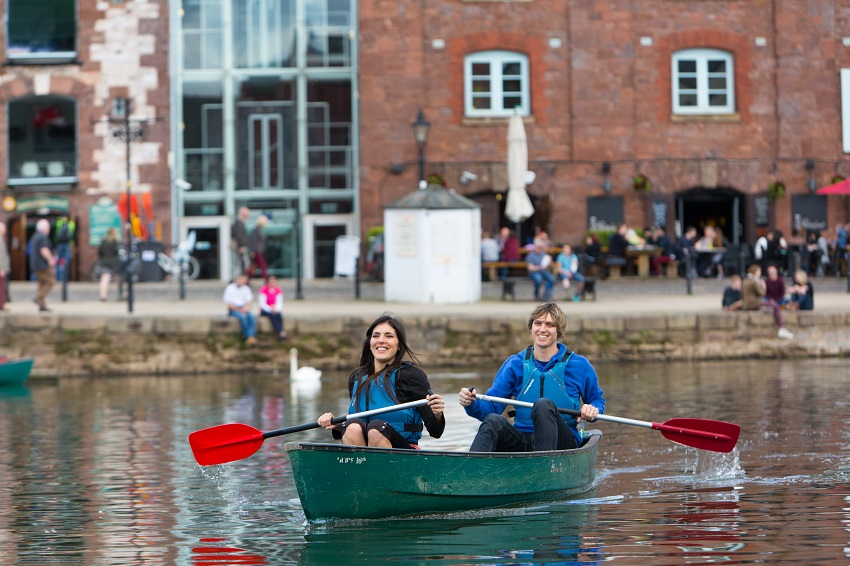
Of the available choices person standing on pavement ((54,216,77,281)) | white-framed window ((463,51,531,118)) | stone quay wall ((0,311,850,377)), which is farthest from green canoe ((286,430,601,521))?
white-framed window ((463,51,531,118))

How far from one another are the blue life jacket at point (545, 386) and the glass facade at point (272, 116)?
28659 mm

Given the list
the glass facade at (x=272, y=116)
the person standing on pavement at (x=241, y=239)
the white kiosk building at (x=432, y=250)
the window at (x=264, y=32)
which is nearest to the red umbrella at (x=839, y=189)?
the white kiosk building at (x=432, y=250)

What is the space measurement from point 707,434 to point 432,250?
650 inches

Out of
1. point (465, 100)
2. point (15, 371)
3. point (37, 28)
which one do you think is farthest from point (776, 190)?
point (15, 371)

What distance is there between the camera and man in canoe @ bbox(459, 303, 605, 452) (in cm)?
1241

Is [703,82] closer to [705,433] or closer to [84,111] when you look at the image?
[84,111]

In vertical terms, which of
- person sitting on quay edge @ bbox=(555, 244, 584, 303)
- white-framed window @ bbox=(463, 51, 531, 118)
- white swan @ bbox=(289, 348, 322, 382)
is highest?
white-framed window @ bbox=(463, 51, 531, 118)

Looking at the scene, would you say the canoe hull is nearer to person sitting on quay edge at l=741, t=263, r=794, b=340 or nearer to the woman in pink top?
the woman in pink top

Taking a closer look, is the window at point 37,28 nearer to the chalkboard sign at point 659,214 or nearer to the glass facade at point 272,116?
the glass facade at point 272,116

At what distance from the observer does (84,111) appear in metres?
40.2

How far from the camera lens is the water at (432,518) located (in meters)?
11.0

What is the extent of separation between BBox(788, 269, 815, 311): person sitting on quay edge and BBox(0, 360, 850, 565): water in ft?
17.2

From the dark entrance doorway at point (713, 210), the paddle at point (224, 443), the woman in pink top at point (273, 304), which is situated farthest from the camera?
the dark entrance doorway at point (713, 210)

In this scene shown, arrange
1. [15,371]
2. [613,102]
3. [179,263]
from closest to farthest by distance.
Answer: [15,371], [179,263], [613,102]
